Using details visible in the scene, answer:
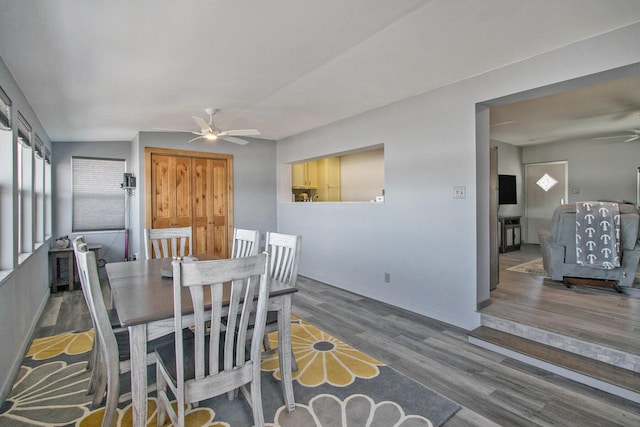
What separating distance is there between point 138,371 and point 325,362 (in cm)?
143

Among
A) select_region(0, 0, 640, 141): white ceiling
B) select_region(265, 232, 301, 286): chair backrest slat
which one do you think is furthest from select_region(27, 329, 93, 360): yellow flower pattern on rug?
select_region(0, 0, 640, 141): white ceiling

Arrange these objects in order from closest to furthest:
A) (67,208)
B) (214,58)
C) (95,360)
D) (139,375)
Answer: (139,375)
(95,360)
(214,58)
(67,208)

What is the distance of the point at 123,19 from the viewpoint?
194 centimetres

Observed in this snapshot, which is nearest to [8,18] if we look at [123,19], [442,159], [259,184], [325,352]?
[123,19]

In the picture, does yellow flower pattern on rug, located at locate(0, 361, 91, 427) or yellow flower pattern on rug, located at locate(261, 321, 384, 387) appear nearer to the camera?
yellow flower pattern on rug, located at locate(0, 361, 91, 427)

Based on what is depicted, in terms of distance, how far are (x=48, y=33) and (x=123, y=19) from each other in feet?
1.77

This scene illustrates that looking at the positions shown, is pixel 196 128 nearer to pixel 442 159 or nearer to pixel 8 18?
pixel 8 18

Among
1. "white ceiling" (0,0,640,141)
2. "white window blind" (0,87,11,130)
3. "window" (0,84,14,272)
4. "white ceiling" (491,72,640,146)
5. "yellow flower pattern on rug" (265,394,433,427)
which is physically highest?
"white ceiling" (491,72,640,146)

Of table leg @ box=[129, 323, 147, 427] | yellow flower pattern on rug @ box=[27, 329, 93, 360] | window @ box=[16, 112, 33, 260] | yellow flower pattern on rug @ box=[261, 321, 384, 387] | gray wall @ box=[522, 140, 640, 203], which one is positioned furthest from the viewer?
gray wall @ box=[522, 140, 640, 203]

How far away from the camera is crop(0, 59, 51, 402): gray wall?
2.27 m

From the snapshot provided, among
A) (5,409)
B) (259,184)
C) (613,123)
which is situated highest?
(613,123)

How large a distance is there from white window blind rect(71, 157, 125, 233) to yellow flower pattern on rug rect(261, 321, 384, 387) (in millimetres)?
4191

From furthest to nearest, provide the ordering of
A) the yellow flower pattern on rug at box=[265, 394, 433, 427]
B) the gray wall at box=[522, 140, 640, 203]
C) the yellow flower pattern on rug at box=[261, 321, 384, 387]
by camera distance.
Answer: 1. the gray wall at box=[522, 140, 640, 203]
2. the yellow flower pattern on rug at box=[261, 321, 384, 387]
3. the yellow flower pattern on rug at box=[265, 394, 433, 427]

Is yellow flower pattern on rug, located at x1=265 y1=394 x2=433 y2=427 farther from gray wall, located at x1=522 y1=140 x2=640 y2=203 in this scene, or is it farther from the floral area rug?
gray wall, located at x1=522 y1=140 x2=640 y2=203
